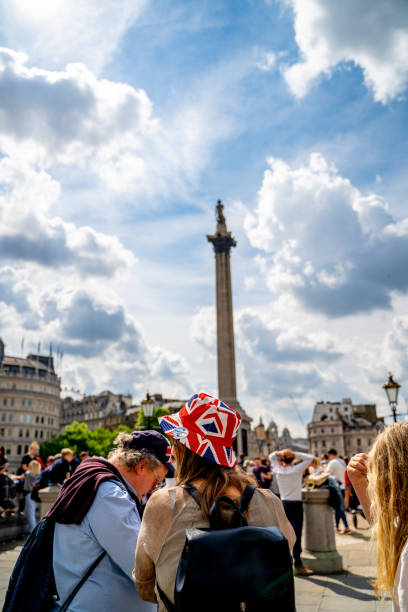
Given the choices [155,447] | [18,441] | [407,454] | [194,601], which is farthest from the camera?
[18,441]

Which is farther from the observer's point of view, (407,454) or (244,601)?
(407,454)

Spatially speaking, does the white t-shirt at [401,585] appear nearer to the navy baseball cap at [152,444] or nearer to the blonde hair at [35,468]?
the navy baseball cap at [152,444]

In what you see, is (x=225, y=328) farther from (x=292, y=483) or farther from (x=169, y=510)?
(x=169, y=510)

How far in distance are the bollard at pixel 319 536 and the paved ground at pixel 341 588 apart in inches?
11.1

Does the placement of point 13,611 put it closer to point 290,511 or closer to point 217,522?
point 217,522

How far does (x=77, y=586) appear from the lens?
3012 mm

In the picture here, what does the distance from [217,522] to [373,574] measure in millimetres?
8062

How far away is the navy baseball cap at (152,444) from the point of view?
3631mm

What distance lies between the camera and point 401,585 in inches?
94.0

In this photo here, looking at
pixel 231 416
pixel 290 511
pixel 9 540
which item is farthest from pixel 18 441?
pixel 231 416

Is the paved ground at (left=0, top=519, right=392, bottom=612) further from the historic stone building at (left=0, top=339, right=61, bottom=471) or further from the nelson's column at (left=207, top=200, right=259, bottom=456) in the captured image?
the historic stone building at (left=0, top=339, right=61, bottom=471)

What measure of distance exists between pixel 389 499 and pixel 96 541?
67.3 inches

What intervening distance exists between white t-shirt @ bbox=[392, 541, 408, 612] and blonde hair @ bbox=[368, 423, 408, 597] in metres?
0.03

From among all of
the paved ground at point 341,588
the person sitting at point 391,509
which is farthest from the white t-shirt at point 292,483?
the person sitting at point 391,509
